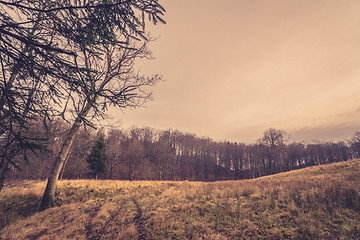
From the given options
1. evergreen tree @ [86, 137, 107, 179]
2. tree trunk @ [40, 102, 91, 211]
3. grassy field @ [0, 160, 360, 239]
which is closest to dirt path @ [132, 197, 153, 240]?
grassy field @ [0, 160, 360, 239]

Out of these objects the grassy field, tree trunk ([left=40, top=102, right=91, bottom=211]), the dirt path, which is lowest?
the dirt path

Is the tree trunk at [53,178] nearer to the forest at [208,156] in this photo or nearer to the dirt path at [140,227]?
the dirt path at [140,227]

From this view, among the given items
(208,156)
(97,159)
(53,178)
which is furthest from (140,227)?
(208,156)

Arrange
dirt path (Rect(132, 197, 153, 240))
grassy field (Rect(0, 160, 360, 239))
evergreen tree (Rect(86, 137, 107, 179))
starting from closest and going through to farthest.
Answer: grassy field (Rect(0, 160, 360, 239)) → dirt path (Rect(132, 197, 153, 240)) → evergreen tree (Rect(86, 137, 107, 179))

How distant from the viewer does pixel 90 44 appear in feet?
11.0

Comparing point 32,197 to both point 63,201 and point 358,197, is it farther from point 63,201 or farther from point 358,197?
point 358,197

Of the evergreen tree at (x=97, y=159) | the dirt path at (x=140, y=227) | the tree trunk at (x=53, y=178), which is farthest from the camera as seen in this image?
the evergreen tree at (x=97, y=159)

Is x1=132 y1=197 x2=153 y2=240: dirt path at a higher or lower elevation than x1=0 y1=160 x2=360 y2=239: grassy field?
lower

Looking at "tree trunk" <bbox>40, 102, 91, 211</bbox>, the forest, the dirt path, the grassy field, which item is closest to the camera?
the grassy field

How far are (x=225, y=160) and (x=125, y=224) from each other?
60.2 m

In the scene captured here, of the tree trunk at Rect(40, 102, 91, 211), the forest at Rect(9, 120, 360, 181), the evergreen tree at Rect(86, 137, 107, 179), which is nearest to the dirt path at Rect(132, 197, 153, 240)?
the tree trunk at Rect(40, 102, 91, 211)

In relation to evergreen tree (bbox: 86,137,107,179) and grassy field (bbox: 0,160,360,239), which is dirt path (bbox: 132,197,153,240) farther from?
evergreen tree (bbox: 86,137,107,179)

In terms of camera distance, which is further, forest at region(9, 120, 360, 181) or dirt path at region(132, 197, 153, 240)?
forest at region(9, 120, 360, 181)

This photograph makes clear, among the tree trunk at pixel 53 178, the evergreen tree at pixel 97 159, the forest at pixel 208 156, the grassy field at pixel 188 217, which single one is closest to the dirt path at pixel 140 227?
the grassy field at pixel 188 217
